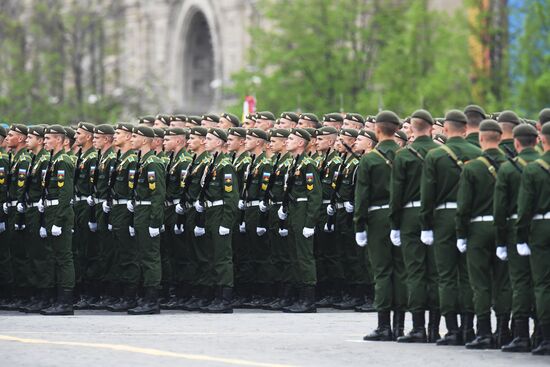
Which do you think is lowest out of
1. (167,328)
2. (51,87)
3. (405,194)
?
(167,328)

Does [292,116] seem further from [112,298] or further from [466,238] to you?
[466,238]

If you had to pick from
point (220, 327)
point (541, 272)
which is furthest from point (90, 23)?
point (541, 272)

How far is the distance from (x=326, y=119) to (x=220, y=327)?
475 centimetres

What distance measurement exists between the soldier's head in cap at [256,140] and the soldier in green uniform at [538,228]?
645 centimetres

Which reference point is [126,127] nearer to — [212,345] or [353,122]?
[353,122]

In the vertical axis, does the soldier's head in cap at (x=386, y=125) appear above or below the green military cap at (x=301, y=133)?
below

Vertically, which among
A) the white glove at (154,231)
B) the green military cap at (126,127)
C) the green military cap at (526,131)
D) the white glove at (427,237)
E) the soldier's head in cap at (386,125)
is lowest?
the white glove at (427,237)

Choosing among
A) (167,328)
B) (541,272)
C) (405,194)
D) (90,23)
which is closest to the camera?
(541,272)

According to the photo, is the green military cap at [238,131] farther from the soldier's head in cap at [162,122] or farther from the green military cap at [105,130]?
the soldier's head in cap at [162,122]

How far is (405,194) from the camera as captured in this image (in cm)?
1697

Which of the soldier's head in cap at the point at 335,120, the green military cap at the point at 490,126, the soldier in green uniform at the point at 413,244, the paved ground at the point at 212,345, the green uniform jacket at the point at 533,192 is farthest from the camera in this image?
the soldier's head in cap at the point at 335,120

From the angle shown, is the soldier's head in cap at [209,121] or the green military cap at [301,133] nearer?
the green military cap at [301,133]

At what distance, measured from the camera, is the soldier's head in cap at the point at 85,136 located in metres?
22.1

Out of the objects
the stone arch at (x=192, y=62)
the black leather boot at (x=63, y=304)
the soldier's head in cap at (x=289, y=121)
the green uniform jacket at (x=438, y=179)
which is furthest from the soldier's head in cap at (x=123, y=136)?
the stone arch at (x=192, y=62)
